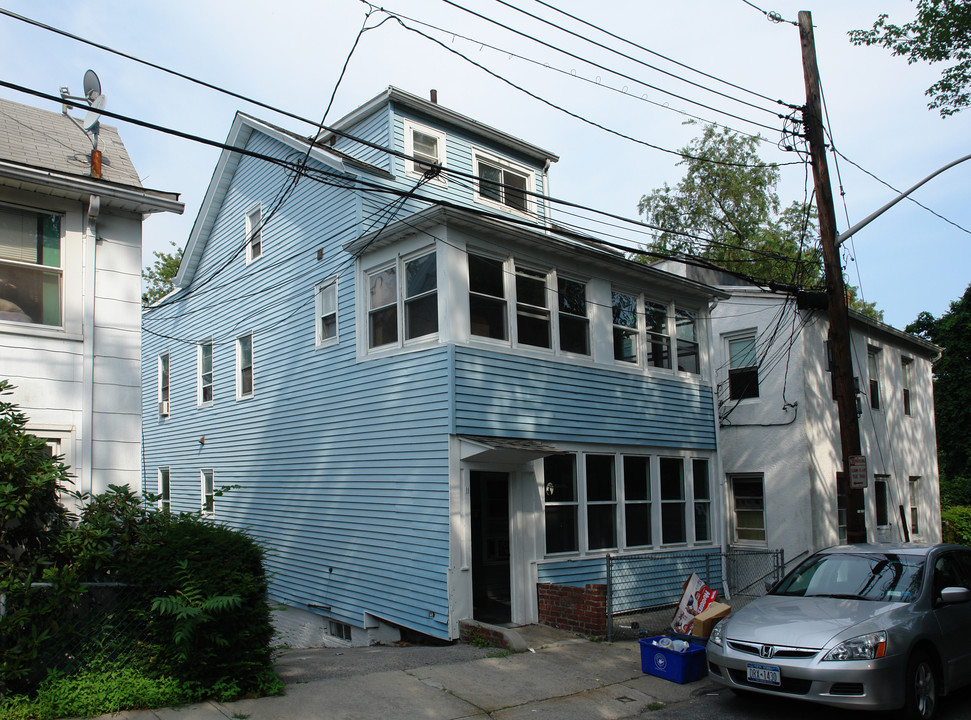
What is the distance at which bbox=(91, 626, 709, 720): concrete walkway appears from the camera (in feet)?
23.3

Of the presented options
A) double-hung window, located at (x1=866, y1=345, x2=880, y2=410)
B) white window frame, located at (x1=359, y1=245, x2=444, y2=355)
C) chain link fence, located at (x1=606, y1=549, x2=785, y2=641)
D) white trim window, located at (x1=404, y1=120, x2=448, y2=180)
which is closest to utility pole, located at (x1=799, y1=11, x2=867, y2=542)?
chain link fence, located at (x1=606, y1=549, x2=785, y2=641)

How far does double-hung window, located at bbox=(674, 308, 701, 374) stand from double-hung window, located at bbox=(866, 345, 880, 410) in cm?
627

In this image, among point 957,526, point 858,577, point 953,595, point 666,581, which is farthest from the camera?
point 957,526

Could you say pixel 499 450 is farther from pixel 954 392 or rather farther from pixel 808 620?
pixel 954 392

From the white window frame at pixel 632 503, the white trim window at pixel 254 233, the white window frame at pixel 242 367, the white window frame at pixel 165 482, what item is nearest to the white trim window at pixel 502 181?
the white trim window at pixel 254 233

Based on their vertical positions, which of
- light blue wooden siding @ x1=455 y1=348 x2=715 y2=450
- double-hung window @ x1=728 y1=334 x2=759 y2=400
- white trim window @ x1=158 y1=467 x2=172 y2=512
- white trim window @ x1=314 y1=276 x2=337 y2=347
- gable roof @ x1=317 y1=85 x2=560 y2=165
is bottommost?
white trim window @ x1=158 y1=467 x2=172 y2=512

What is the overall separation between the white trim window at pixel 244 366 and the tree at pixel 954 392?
26360 mm

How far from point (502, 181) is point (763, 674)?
11504 mm

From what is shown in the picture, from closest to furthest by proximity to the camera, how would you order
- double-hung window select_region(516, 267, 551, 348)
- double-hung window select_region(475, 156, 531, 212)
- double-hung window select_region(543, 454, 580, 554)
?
double-hung window select_region(543, 454, 580, 554)
double-hung window select_region(516, 267, 551, 348)
double-hung window select_region(475, 156, 531, 212)

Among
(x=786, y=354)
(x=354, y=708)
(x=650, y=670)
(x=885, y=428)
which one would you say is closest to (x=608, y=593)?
(x=650, y=670)

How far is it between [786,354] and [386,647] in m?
10.4

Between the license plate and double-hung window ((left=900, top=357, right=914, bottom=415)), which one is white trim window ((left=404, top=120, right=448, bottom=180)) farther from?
double-hung window ((left=900, top=357, right=914, bottom=415))

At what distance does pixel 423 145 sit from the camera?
1490 cm

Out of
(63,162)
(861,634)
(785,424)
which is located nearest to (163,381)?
(63,162)
